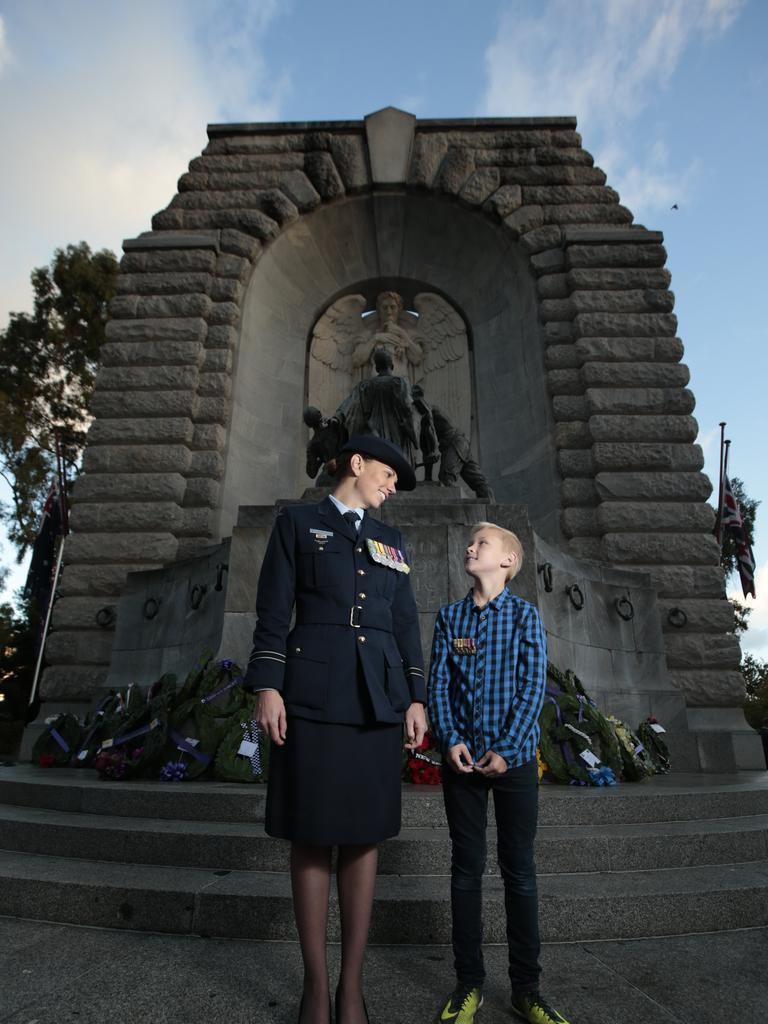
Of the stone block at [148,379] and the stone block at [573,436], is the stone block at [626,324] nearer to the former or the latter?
the stone block at [573,436]

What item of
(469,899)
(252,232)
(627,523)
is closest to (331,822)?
(469,899)

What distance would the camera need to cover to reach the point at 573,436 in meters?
9.62

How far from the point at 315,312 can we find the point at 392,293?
149 cm

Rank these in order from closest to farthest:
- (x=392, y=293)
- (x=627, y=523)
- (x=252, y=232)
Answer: (x=627, y=523), (x=252, y=232), (x=392, y=293)

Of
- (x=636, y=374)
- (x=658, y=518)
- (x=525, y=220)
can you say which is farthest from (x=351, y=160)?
(x=658, y=518)

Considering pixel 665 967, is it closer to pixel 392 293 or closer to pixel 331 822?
pixel 331 822

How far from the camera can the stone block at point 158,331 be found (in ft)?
33.1

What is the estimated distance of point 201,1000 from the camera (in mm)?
2125

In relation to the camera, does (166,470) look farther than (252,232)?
No

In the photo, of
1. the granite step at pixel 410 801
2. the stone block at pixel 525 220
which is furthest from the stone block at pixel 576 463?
the granite step at pixel 410 801

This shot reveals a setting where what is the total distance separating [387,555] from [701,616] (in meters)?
7.41

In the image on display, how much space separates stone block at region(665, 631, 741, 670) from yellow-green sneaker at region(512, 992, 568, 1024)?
695 centimetres

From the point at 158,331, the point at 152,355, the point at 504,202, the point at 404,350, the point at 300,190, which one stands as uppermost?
the point at 300,190

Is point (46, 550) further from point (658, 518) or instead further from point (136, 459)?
point (658, 518)
